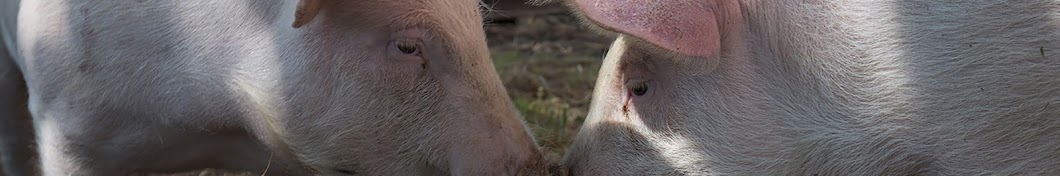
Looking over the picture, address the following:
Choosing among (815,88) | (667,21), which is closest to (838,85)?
(815,88)

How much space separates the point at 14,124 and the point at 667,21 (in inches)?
88.9

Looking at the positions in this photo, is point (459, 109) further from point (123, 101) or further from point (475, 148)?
point (123, 101)

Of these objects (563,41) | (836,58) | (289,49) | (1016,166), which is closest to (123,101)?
(289,49)

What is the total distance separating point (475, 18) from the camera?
2.79 meters

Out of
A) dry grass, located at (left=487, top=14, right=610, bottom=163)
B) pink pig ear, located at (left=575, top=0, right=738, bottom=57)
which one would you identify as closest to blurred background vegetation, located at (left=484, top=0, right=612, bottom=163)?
dry grass, located at (left=487, top=14, right=610, bottom=163)

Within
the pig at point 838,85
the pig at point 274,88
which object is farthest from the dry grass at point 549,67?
the pig at point 838,85

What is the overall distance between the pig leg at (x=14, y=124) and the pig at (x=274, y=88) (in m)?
0.66

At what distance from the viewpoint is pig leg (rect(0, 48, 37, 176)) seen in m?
3.74

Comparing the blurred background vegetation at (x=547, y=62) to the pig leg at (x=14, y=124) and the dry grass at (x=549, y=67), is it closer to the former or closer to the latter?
the dry grass at (x=549, y=67)

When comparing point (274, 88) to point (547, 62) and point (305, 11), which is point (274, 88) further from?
point (547, 62)

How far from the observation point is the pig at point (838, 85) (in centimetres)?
224

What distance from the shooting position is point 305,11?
8.20ft

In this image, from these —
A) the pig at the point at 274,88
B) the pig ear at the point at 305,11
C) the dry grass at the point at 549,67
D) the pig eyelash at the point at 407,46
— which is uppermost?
the pig ear at the point at 305,11

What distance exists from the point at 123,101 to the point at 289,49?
481mm
